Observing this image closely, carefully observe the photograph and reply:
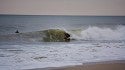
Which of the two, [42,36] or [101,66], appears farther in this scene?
[101,66]

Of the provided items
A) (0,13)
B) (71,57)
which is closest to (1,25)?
(0,13)

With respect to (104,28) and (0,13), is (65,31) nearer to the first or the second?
(104,28)

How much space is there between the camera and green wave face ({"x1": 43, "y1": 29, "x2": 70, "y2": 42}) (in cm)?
276

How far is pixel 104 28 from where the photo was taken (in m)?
2.94

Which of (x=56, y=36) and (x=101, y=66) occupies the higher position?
(x=56, y=36)

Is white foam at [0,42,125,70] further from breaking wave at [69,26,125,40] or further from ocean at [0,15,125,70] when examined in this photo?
breaking wave at [69,26,125,40]

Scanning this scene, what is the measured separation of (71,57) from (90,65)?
1.12 feet

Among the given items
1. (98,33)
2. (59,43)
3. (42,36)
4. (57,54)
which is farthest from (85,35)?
(42,36)

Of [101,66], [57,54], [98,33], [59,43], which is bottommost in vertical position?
[101,66]

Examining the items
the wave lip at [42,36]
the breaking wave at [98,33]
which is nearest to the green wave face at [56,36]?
the wave lip at [42,36]

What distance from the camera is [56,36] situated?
280cm

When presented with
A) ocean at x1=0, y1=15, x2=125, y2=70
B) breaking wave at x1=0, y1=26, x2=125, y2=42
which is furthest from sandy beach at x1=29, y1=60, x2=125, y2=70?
breaking wave at x1=0, y1=26, x2=125, y2=42

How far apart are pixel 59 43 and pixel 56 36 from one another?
0.12 meters

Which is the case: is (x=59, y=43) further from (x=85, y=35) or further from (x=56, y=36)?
(x=85, y=35)
